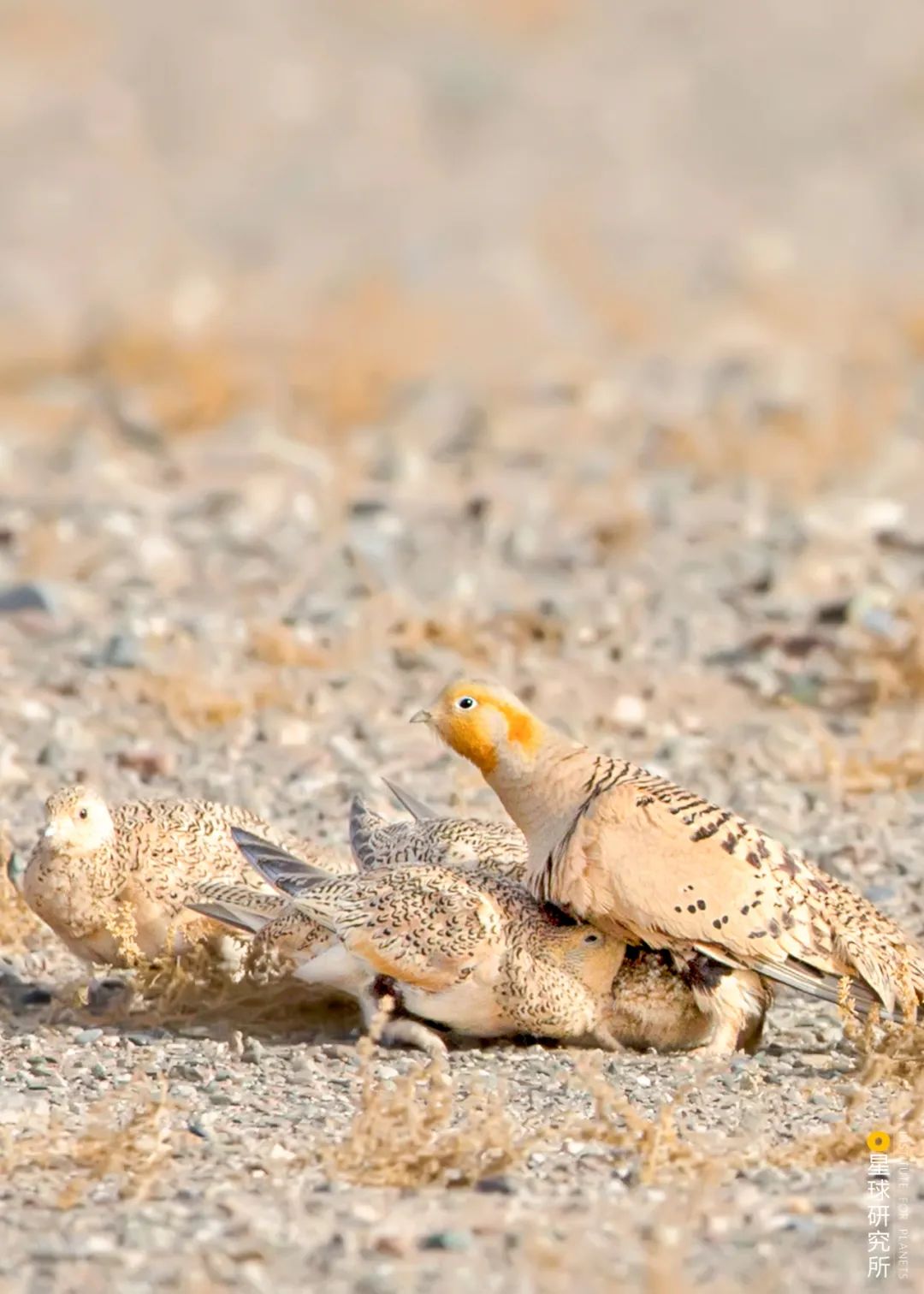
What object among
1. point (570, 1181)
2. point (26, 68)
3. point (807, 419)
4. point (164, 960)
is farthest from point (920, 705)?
point (26, 68)

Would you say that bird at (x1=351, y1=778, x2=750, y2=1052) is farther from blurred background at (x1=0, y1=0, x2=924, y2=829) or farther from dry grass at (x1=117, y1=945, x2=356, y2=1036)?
blurred background at (x1=0, y1=0, x2=924, y2=829)

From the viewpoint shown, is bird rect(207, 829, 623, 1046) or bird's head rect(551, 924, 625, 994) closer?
bird rect(207, 829, 623, 1046)

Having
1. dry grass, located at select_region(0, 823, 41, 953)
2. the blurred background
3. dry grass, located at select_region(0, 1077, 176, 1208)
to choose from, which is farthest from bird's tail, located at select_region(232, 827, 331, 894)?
the blurred background

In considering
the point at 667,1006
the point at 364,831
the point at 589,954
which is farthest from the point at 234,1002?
the point at 667,1006

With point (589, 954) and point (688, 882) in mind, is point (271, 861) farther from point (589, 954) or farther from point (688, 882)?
point (688, 882)

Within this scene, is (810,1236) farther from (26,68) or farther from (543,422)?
(26,68)

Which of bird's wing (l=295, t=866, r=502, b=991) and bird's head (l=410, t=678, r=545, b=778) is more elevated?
bird's head (l=410, t=678, r=545, b=778)
